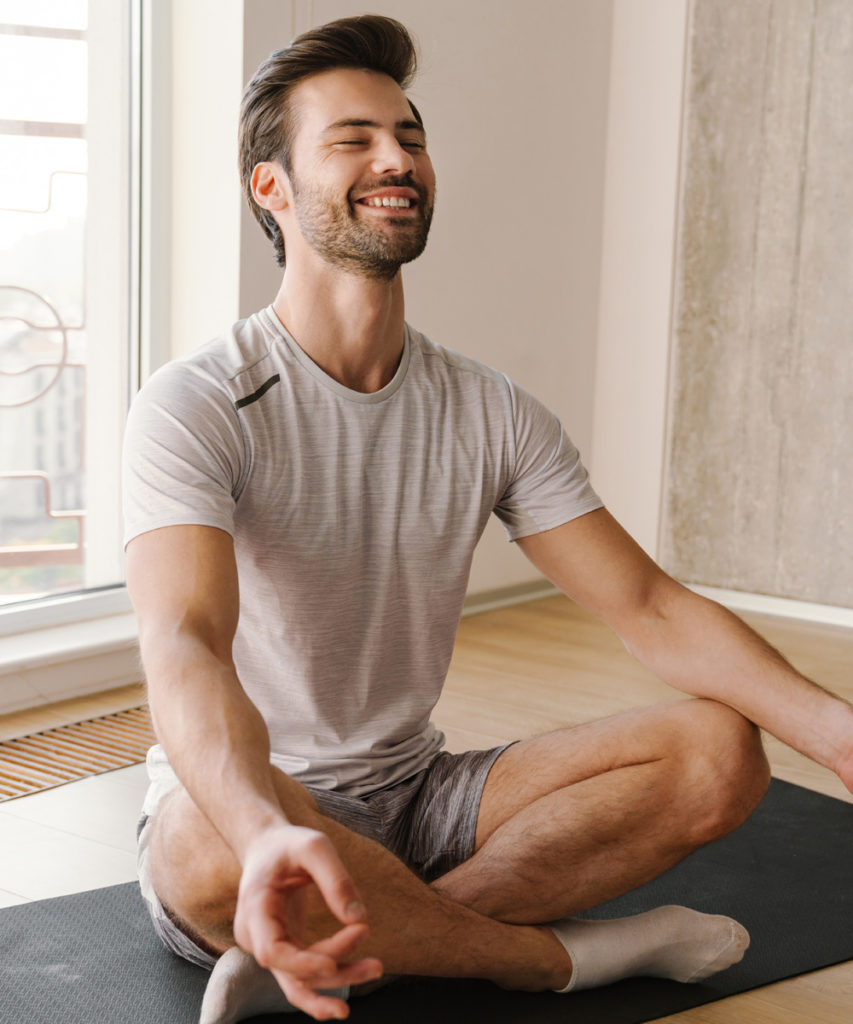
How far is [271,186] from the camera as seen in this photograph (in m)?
1.84

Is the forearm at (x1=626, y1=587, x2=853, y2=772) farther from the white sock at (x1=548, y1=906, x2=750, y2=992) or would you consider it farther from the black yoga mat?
the black yoga mat

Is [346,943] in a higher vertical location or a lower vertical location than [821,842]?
higher

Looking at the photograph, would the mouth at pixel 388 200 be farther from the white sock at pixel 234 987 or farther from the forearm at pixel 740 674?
the white sock at pixel 234 987

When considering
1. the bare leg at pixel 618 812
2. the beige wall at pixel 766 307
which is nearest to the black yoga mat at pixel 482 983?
the bare leg at pixel 618 812

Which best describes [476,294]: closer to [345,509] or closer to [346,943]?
[345,509]

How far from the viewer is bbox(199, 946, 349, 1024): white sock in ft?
4.90

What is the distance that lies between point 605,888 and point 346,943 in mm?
815

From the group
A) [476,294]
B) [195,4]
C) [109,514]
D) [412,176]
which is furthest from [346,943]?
[476,294]

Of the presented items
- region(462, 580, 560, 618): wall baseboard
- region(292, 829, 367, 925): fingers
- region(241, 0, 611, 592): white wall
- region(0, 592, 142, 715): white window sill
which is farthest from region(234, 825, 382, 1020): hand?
region(462, 580, 560, 618): wall baseboard

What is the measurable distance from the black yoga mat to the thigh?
0.22m

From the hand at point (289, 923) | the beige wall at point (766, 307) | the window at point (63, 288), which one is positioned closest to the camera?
the hand at point (289, 923)

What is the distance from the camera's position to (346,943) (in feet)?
3.10

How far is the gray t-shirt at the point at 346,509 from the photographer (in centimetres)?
160

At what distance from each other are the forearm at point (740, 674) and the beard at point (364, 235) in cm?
58
